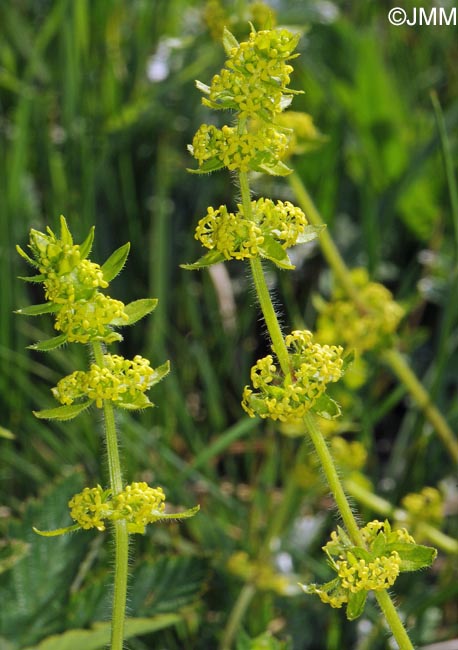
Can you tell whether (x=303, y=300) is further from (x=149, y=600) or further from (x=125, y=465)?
(x=149, y=600)

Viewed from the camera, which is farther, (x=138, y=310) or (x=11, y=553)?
(x=11, y=553)

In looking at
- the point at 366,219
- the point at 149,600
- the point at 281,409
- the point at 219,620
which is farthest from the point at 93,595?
the point at 366,219

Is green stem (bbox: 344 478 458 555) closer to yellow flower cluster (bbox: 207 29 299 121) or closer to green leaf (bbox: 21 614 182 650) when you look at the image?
green leaf (bbox: 21 614 182 650)

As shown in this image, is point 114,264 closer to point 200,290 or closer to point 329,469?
point 329,469

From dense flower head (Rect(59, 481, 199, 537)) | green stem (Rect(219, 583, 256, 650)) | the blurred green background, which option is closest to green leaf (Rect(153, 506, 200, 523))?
dense flower head (Rect(59, 481, 199, 537))

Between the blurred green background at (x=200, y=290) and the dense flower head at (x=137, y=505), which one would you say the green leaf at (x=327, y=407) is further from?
the blurred green background at (x=200, y=290)

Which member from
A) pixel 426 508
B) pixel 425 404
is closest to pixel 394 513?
pixel 426 508
